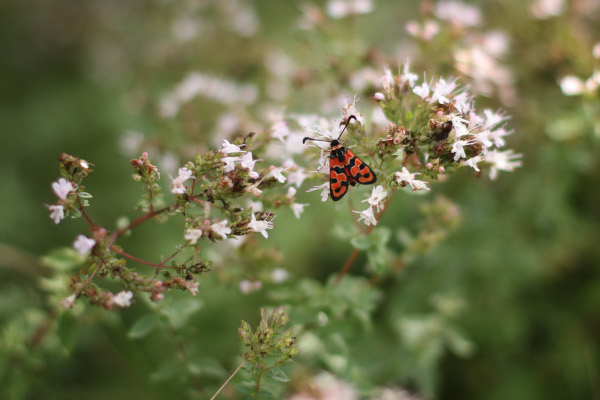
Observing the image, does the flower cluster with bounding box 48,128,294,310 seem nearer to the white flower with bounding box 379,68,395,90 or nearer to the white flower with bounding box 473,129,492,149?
the white flower with bounding box 379,68,395,90

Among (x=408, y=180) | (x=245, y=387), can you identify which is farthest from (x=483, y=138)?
(x=245, y=387)

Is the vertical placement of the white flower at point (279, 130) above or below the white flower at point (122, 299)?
above

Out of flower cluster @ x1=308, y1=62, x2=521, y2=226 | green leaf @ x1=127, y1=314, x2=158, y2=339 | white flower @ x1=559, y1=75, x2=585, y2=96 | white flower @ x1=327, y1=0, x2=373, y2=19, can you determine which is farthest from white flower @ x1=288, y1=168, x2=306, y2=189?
white flower @ x1=559, y1=75, x2=585, y2=96

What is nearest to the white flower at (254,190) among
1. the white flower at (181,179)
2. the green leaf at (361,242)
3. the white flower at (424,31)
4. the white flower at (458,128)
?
the white flower at (181,179)

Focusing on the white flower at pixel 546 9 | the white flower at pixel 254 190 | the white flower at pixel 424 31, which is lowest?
the white flower at pixel 254 190

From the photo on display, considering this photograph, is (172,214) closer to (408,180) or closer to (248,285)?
(248,285)

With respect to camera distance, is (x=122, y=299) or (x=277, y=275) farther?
(x=277, y=275)

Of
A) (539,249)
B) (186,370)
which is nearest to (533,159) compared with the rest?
(539,249)

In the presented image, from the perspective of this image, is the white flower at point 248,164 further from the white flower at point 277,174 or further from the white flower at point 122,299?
the white flower at point 122,299
